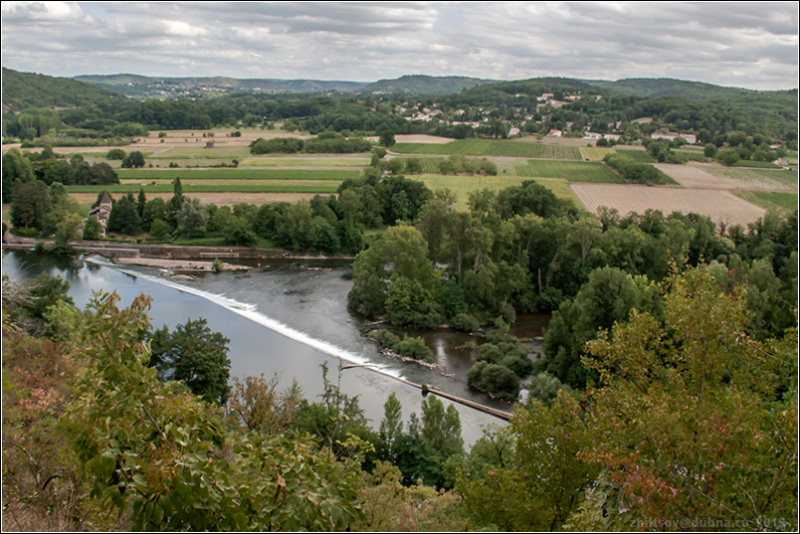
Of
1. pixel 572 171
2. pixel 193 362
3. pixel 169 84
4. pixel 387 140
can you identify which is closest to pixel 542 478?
pixel 193 362

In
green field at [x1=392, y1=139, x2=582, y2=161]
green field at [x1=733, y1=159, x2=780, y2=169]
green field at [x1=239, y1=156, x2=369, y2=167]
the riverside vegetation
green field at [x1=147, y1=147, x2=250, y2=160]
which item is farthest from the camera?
green field at [x1=392, y1=139, x2=582, y2=161]

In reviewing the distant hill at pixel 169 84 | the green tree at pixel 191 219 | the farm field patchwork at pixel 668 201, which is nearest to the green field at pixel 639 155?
the farm field patchwork at pixel 668 201

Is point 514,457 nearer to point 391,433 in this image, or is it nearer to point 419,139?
point 391,433

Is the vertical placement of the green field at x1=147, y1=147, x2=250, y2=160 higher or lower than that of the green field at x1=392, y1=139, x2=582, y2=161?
lower

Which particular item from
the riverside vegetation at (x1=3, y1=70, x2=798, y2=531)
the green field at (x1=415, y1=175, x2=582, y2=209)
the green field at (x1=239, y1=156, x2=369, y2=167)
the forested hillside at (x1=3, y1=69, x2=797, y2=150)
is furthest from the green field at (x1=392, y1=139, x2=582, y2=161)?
the riverside vegetation at (x1=3, y1=70, x2=798, y2=531)

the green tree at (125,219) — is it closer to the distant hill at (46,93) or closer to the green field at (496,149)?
the distant hill at (46,93)

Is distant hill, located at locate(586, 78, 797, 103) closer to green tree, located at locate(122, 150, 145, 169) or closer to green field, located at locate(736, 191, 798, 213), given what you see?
green field, located at locate(736, 191, 798, 213)

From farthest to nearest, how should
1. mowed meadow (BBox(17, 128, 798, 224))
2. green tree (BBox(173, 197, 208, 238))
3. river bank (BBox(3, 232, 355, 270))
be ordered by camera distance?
mowed meadow (BBox(17, 128, 798, 224)), green tree (BBox(173, 197, 208, 238)), river bank (BBox(3, 232, 355, 270))

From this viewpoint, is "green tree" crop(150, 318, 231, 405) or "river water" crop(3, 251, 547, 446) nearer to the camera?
"green tree" crop(150, 318, 231, 405)

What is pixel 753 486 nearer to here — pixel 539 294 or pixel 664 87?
pixel 539 294
